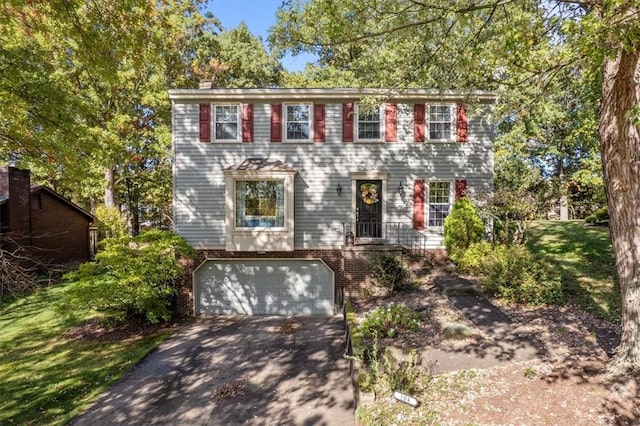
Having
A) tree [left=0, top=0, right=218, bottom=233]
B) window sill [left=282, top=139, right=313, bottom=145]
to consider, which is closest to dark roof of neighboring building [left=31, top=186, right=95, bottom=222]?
tree [left=0, top=0, right=218, bottom=233]

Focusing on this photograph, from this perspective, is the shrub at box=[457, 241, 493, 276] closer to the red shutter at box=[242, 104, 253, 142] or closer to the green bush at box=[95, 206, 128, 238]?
the red shutter at box=[242, 104, 253, 142]

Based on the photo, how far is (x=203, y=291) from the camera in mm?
11477

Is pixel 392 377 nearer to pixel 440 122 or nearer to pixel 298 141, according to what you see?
pixel 298 141

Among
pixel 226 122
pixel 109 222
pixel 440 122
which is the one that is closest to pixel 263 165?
pixel 226 122

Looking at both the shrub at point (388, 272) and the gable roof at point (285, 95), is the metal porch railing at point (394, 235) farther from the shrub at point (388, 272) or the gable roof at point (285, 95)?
the gable roof at point (285, 95)

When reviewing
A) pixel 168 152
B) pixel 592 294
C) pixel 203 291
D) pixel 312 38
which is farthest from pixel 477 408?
pixel 168 152

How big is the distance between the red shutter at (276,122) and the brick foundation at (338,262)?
4.15 m

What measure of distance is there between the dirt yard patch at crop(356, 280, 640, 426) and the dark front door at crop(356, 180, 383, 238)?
545 centimetres

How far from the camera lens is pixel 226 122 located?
1152 cm

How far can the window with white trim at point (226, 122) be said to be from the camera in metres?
11.5

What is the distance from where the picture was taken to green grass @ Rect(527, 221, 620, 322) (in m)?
7.36

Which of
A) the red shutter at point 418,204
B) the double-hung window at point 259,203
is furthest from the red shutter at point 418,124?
the double-hung window at point 259,203

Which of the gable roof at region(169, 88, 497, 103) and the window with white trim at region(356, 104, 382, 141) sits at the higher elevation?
the gable roof at region(169, 88, 497, 103)

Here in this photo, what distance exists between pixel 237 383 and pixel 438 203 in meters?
8.64
